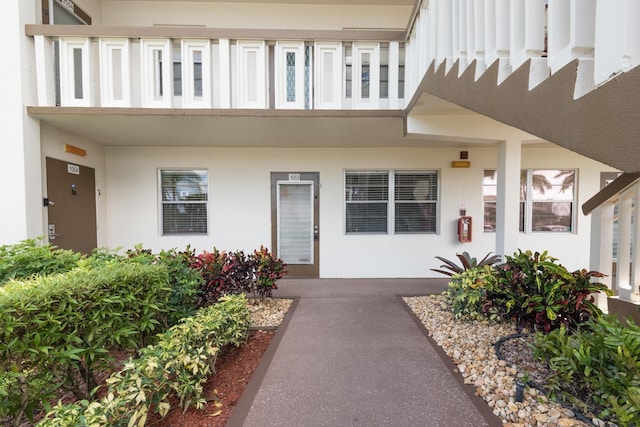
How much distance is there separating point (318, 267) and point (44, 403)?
426 centimetres

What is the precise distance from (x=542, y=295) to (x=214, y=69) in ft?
16.9

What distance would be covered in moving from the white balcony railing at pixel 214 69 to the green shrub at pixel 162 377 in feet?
10.2

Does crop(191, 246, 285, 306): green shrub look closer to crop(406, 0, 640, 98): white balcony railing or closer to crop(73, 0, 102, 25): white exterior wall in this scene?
crop(406, 0, 640, 98): white balcony railing

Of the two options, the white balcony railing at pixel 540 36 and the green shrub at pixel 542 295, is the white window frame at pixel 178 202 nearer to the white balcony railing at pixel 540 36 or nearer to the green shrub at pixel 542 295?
the white balcony railing at pixel 540 36

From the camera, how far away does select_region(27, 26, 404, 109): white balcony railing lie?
3.99 m

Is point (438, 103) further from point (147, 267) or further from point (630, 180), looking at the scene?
point (147, 267)

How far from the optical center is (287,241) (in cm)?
572

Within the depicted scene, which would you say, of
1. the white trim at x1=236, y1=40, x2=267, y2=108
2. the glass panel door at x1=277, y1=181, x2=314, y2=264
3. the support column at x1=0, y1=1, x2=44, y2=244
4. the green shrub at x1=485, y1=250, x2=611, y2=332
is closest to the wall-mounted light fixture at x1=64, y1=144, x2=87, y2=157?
the support column at x1=0, y1=1, x2=44, y2=244

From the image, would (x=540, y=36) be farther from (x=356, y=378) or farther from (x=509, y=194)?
(x=509, y=194)

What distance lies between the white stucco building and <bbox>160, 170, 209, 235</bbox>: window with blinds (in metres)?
0.03

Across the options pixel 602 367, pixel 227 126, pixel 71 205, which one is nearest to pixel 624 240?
pixel 602 367

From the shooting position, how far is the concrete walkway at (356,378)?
202 cm

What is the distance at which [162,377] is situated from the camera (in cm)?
190

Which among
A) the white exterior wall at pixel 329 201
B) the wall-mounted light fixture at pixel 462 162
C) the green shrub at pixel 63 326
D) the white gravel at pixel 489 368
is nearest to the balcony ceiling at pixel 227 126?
the white exterior wall at pixel 329 201
